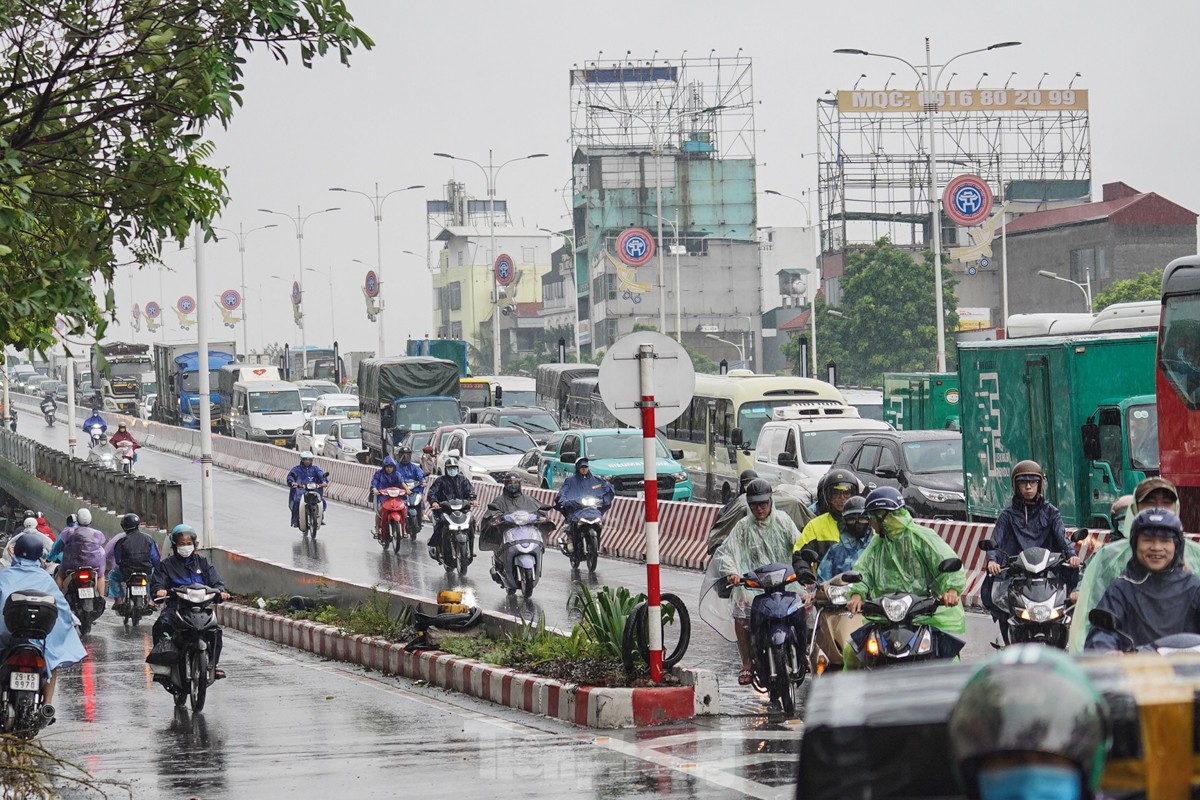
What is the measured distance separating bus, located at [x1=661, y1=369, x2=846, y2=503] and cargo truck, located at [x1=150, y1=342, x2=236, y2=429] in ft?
110

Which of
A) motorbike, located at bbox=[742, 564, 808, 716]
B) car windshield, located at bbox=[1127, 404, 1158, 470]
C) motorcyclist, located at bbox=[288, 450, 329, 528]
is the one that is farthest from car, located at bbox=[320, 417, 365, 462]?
motorbike, located at bbox=[742, 564, 808, 716]

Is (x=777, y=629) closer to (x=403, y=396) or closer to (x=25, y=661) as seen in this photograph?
(x=25, y=661)

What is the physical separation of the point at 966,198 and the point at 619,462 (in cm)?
2165

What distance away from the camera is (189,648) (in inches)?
529

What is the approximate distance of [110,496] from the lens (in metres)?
34.3

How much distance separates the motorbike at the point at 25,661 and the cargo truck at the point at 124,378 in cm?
6981

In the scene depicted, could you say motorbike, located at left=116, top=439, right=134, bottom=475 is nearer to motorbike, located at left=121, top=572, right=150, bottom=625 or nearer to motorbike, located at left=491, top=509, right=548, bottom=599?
motorbike, located at left=121, top=572, right=150, bottom=625

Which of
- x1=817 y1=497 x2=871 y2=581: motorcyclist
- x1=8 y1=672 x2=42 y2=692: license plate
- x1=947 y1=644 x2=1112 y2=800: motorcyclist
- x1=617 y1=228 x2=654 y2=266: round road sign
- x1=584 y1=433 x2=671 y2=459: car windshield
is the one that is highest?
x1=617 y1=228 x2=654 y2=266: round road sign

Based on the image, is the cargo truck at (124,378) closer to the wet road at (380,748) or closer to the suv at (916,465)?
the suv at (916,465)

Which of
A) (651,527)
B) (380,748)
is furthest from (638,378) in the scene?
(380,748)

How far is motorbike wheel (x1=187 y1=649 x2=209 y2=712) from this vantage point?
13.4 meters

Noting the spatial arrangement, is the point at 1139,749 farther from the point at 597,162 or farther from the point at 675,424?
the point at 597,162

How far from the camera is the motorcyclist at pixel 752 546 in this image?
12070mm

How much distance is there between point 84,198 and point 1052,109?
80992mm
